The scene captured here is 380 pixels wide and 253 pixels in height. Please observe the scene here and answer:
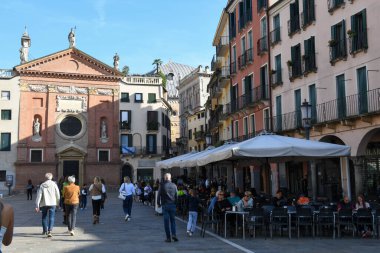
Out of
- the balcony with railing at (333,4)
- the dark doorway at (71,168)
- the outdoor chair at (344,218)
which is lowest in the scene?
the outdoor chair at (344,218)

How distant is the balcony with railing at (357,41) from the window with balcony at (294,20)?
569cm

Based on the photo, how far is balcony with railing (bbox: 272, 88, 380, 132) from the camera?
19.5m

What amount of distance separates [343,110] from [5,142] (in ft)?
131

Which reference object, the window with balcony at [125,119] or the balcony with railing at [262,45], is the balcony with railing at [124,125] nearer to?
the window with balcony at [125,119]

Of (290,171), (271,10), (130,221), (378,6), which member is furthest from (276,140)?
(271,10)

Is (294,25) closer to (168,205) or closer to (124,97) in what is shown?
→ (168,205)

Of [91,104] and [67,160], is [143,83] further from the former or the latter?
[67,160]

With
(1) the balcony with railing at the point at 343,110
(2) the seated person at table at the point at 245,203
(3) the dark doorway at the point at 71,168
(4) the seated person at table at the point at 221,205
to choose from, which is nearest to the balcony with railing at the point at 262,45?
(1) the balcony with railing at the point at 343,110

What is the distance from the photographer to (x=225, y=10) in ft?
129

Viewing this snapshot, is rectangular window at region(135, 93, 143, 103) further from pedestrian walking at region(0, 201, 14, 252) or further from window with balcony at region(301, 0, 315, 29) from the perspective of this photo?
pedestrian walking at region(0, 201, 14, 252)

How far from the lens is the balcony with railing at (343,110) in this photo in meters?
19.5

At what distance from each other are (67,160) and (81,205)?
88.9 ft

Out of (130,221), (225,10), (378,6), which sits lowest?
(130,221)

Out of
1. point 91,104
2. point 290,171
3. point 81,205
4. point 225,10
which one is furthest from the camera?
point 91,104
